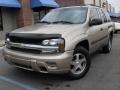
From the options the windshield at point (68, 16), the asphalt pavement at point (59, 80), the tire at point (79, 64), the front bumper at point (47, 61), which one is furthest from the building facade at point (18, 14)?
the front bumper at point (47, 61)

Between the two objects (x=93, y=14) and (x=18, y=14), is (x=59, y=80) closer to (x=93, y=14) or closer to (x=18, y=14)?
(x=93, y=14)

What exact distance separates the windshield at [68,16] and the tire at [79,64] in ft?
3.03

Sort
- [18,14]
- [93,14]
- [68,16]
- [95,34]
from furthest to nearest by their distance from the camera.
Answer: [18,14] < [93,14] < [95,34] < [68,16]

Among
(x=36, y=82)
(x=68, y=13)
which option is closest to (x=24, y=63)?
(x=36, y=82)

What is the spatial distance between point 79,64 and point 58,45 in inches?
39.2

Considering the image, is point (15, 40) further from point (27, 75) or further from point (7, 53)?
point (27, 75)

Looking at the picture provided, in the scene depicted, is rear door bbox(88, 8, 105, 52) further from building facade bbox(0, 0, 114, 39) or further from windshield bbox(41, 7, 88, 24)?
building facade bbox(0, 0, 114, 39)

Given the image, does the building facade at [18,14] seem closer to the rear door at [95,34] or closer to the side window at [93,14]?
the side window at [93,14]

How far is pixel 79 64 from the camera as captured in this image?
5.81 m

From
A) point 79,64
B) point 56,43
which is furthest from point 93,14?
point 56,43

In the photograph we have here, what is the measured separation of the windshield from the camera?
21.2 feet

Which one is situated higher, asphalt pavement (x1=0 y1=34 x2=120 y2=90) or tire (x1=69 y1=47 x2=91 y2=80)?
tire (x1=69 y1=47 x2=91 y2=80)

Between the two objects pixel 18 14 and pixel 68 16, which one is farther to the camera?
pixel 18 14

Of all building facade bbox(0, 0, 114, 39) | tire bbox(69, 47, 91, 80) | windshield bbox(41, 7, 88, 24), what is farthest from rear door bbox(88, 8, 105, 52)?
building facade bbox(0, 0, 114, 39)
